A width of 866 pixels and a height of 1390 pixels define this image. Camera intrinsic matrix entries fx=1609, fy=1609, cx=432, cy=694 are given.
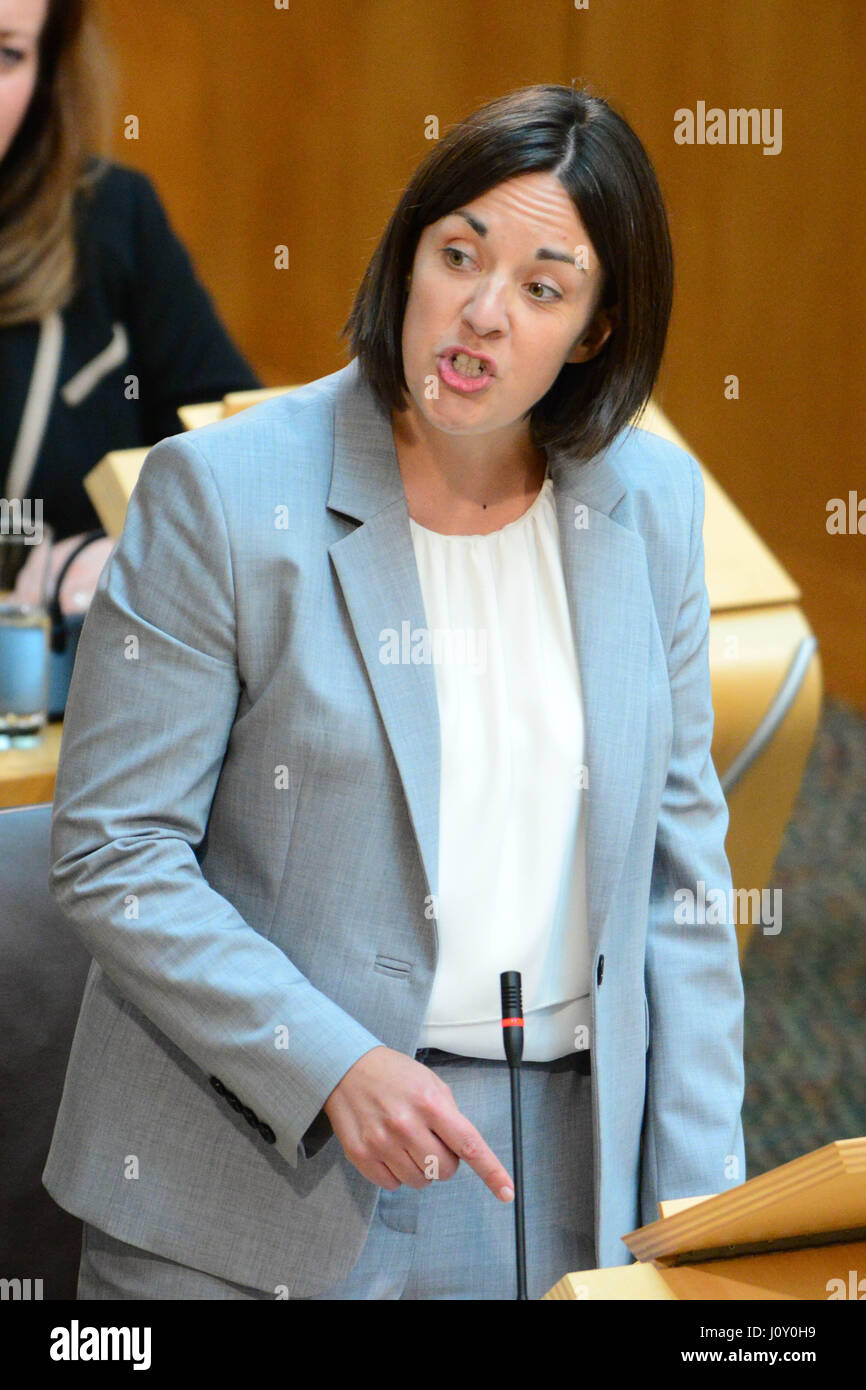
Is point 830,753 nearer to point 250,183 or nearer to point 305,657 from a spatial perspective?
point 250,183

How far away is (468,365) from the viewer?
1.30 metres

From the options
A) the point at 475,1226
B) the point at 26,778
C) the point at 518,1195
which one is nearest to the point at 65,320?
the point at 26,778

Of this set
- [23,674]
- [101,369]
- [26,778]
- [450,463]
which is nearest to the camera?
[450,463]

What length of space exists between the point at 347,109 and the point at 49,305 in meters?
1.27

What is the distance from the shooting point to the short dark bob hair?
1294 mm

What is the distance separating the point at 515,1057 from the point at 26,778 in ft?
4.12

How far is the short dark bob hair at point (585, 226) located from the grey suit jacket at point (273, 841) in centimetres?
8

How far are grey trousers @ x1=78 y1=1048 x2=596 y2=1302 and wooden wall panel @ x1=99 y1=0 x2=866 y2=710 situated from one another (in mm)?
2919

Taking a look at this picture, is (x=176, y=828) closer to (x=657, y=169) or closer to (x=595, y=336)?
(x=595, y=336)

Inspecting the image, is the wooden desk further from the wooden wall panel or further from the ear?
the wooden wall panel

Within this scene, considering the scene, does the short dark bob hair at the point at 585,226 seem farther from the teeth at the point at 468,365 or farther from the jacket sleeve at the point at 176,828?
the jacket sleeve at the point at 176,828

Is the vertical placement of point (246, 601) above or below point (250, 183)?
below
